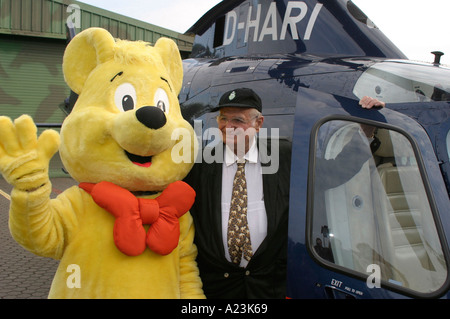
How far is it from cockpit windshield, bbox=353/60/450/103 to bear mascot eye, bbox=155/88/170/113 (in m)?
1.07

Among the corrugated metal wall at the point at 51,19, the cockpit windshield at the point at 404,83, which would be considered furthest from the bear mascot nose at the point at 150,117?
the corrugated metal wall at the point at 51,19

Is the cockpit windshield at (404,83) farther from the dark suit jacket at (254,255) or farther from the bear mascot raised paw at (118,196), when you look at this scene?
the bear mascot raised paw at (118,196)

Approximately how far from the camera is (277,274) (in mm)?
2369

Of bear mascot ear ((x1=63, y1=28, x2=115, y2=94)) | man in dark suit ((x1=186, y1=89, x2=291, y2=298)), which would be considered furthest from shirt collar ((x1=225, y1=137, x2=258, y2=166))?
bear mascot ear ((x1=63, y1=28, x2=115, y2=94))

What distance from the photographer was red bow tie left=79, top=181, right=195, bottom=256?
206cm

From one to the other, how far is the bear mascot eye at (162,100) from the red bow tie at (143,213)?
395mm

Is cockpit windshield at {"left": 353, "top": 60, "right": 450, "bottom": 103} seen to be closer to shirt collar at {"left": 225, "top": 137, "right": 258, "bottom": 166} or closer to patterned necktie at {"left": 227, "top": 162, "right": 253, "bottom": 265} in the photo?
shirt collar at {"left": 225, "top": 137, "right": 258, "bottom": 166}

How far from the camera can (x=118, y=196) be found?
6.82 ft

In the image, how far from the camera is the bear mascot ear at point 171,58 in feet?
8.46

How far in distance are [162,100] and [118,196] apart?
22.4 inches

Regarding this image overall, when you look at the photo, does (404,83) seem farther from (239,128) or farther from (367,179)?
(239,128)

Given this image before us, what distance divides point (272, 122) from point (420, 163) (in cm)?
98

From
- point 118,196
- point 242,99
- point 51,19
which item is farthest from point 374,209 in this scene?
point 51,19
